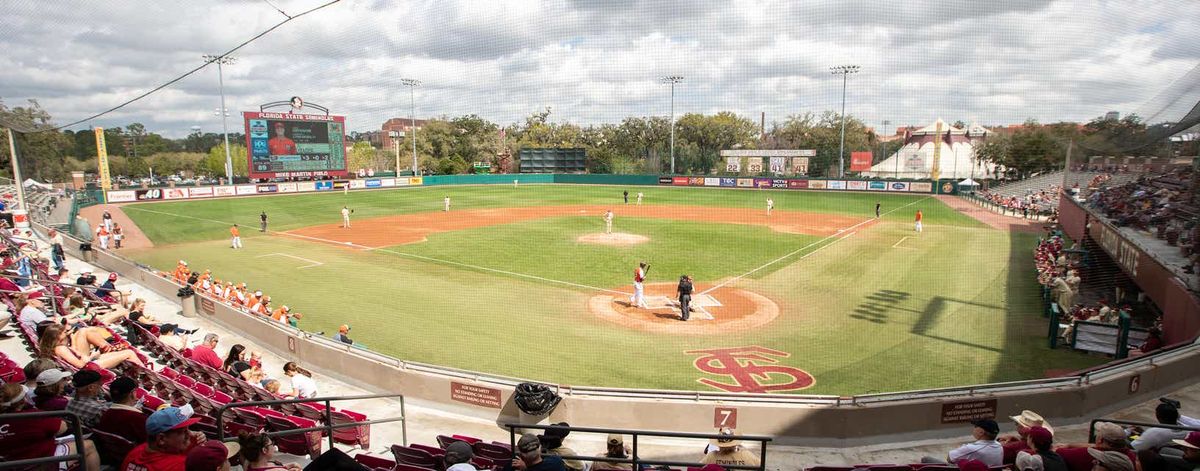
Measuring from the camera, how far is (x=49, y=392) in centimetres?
428

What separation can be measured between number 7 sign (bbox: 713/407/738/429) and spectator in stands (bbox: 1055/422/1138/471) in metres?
3.13

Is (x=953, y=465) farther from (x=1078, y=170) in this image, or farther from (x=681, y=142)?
(x=681, y=142)

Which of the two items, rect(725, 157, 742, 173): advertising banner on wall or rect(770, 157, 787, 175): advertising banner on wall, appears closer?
rect(770, 157, 787, 175): advertising banner on wall

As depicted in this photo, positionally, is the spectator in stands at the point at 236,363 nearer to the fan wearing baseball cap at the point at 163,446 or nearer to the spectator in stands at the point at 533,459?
the fan wearing baseball cap at the point at 163,446

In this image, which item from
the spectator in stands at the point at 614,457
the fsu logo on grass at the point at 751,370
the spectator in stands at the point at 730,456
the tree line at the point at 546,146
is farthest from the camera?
the tree line at the point at 546,146

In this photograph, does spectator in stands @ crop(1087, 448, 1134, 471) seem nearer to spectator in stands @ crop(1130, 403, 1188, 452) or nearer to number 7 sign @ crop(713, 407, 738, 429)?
spectator in stands @ crop(1130, 403, 1188, 452)

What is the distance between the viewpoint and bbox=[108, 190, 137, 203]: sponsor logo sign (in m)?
36.6

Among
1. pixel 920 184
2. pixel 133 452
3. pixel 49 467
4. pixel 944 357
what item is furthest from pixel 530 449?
pixel 920 184

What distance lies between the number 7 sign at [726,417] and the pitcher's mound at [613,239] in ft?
55.6

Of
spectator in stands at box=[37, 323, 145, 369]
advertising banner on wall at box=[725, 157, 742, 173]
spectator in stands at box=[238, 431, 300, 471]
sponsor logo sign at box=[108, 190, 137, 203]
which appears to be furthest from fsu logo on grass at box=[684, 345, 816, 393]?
sponsor logo sign at box=[108, 190, 137, 203]

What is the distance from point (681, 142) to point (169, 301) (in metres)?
44.3

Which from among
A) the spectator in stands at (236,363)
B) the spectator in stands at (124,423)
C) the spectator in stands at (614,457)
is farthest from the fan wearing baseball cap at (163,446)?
the spectator in stands at (236,363)

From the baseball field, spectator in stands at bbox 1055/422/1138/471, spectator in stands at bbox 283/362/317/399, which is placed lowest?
the baseball field

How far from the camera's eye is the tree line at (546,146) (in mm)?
28047
